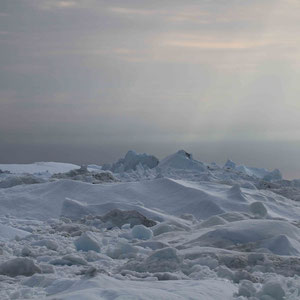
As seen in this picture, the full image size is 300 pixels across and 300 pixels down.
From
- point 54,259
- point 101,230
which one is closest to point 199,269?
point 54,259

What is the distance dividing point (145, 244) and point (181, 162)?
499 inches

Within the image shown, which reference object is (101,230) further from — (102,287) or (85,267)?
(102,287)

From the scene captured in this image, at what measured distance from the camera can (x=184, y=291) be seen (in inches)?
160

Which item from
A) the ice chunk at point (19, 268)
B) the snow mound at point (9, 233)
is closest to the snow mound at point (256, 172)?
the snow mound at point (9, 233)

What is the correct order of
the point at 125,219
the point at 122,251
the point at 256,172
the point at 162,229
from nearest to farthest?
the point at 122,251 < the point at 162,229 < the point at 125,219 < the point at 256,172

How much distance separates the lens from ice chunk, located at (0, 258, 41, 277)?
4.95m

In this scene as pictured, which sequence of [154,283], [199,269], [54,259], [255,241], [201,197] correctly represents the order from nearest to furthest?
1. [154,283]
2. [199,269]
3. [54,259]
4. [255,241]
5. [201,197]

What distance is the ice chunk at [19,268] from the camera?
16.2 feet

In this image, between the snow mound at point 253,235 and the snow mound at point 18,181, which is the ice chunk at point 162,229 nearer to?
the snow mound at point 253,235

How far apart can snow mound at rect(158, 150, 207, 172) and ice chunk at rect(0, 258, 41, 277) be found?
540 inches

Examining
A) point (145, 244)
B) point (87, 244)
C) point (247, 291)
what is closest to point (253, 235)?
point (145, 244)

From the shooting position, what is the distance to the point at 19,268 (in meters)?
4.99

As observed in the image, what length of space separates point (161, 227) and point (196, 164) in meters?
11.3

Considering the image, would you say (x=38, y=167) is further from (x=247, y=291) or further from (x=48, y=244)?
(x=247, y=291)
